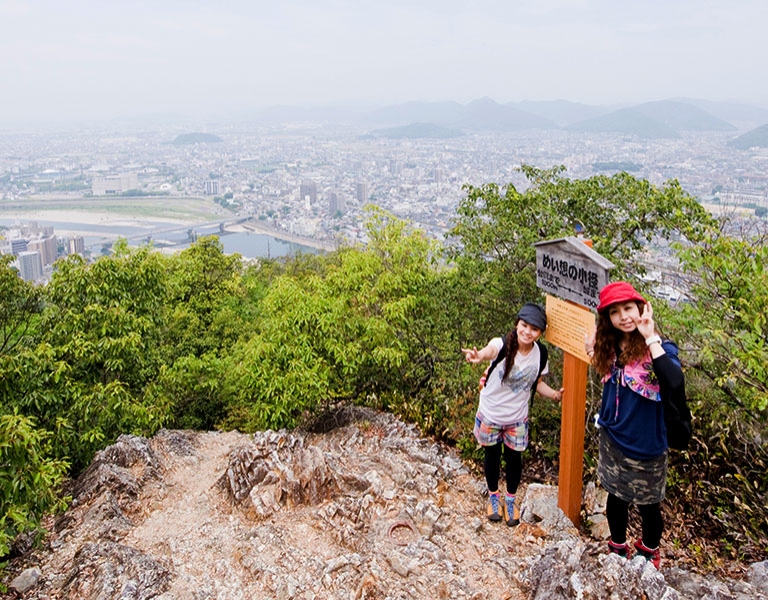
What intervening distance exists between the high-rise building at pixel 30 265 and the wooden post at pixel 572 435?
32.4 m

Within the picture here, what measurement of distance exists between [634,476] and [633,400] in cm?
49

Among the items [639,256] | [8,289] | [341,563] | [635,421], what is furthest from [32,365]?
[639,256]

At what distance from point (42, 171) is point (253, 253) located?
79.6 meters

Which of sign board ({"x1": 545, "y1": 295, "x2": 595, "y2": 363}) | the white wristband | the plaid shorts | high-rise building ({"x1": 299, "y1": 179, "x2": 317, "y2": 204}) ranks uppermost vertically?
the white wristband

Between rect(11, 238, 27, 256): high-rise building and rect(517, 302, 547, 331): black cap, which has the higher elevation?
rect(517, 302, 547, 331): black cap

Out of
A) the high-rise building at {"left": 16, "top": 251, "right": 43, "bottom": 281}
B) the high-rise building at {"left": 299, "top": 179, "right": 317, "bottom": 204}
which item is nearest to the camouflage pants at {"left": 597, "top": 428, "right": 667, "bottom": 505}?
the high-rise building at {"left": 16, "top": 251, "right": 43, "bottom": 281}

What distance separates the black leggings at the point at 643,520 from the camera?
329 cm

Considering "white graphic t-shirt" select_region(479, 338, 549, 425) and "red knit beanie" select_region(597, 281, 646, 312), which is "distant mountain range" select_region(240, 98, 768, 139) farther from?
"red knit beanie" select_region(597, 281, 646, 312)

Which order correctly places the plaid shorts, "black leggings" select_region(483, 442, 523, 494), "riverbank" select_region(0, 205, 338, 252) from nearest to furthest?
the plaid shorts, "black leggings" select_region(483, 442, 523, 494), "riverbank" select_region(0, 205, 338, 252)

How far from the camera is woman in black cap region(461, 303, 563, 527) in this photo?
3.78 meters

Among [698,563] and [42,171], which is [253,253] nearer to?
[698,563]

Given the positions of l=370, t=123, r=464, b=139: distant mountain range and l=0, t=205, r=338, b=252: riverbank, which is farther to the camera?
l=370, t=123, r=464, b=139: distant mountain range

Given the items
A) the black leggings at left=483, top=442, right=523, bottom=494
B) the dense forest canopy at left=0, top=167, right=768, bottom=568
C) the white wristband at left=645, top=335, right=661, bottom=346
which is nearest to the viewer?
the white wristband at left=645, top=335, right=661, bottom=346

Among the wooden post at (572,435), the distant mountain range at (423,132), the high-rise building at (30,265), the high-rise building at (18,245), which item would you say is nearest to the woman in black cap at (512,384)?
the wooden post at (572,435)
